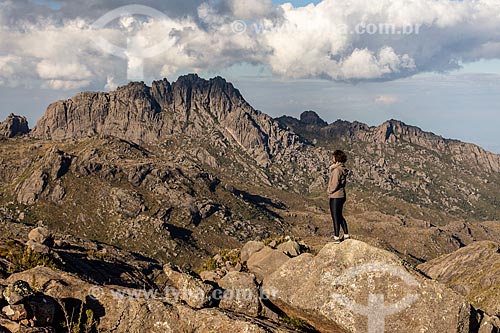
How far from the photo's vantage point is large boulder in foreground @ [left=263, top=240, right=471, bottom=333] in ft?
57.2

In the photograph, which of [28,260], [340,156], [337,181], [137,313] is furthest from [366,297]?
[28,260]

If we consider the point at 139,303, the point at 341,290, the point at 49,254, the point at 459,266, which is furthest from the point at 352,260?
the point at 459,266

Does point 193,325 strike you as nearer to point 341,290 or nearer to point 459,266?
point 341,290

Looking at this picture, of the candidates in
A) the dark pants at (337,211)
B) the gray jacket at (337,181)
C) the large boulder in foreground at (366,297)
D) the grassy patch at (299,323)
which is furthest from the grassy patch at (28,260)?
the gray jacket at (337,181)

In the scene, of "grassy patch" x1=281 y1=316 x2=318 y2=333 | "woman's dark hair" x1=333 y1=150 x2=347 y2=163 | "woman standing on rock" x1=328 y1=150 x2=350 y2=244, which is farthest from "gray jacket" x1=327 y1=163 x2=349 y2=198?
"grassy patch" x1=281 y1=316 x2=318 y2=333

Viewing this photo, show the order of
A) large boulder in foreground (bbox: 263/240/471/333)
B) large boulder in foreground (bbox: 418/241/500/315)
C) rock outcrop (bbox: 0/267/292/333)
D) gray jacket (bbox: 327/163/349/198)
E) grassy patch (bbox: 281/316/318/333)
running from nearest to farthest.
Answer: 1. rock outcrop (bbox: 0/267/292/333)
2. large boulder in foreground (bbox: 263/240/471/333)
3. grassy patch (bbox: 281/316/318/333)
4. gray jacket (bbox: 327/163/349/198)
5. large boulder in foreground (bbox: 418/241/500/315)

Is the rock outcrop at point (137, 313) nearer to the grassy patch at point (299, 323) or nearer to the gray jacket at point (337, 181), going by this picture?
the grassy patch at point (299, 323)

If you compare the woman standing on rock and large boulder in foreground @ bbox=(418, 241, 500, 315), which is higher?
the woman standing on rock

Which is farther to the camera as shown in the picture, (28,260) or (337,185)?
(28,260)

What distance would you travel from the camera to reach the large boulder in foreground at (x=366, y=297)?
17422mm

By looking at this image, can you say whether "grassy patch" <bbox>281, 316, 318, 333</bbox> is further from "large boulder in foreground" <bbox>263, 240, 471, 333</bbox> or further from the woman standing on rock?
the woman standing on rock

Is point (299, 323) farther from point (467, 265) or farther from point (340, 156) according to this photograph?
point (467, 265)

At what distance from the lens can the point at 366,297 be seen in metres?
18.0

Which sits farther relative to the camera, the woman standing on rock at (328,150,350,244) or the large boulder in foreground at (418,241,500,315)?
the large boulder in foreground at (418,241,500,315)
